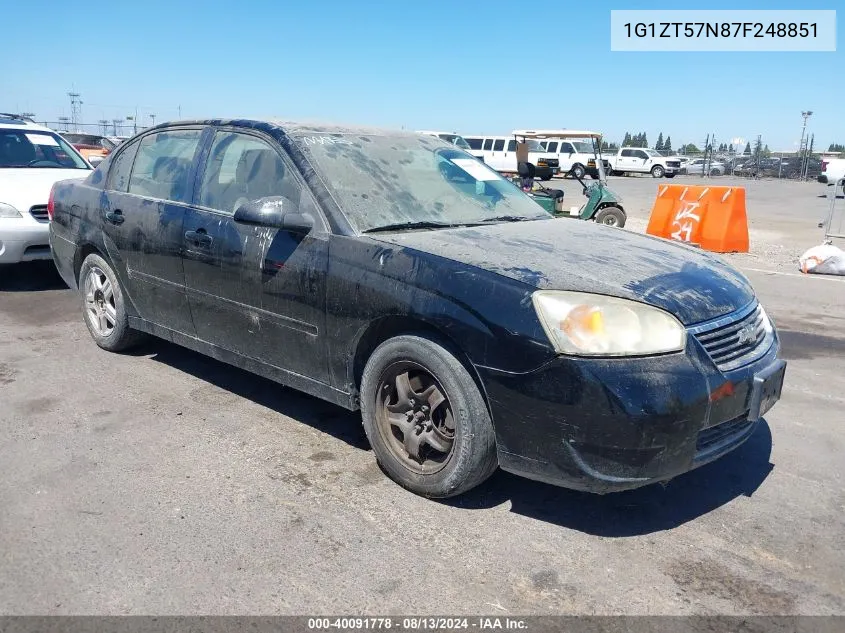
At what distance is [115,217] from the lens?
16.0 feet

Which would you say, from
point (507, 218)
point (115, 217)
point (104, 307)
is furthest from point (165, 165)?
point (507, 218)

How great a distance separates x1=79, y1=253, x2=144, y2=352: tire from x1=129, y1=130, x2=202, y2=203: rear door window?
687 mm

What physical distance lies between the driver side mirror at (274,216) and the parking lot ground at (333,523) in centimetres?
117

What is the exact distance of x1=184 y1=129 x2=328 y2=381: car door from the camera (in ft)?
11.9

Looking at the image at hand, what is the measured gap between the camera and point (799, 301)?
7.86 metres

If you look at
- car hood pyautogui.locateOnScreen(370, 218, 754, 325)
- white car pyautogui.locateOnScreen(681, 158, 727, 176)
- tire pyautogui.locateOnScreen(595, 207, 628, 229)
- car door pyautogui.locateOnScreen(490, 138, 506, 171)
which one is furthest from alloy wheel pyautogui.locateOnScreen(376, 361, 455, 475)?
white car pyautogui.locateOnScreen(681, 158, 727, 176)

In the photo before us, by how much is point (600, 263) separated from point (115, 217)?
3314mm

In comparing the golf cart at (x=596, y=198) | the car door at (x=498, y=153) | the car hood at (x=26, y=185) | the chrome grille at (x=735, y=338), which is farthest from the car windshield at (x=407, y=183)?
the car door at (x=498, y=153)

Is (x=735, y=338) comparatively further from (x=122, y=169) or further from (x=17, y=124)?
(x=17, y=124)

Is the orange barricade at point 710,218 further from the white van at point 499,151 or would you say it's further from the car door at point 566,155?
the car door at point 566,155

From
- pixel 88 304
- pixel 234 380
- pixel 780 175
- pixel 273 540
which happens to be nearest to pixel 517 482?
pixel 273 540

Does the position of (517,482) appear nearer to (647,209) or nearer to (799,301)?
(799,301)

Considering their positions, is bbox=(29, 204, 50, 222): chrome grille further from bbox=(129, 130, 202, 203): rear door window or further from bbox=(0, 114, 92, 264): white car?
bbox=(129, 130, 202, 203): rear door window

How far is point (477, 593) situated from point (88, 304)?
403 centimetres
